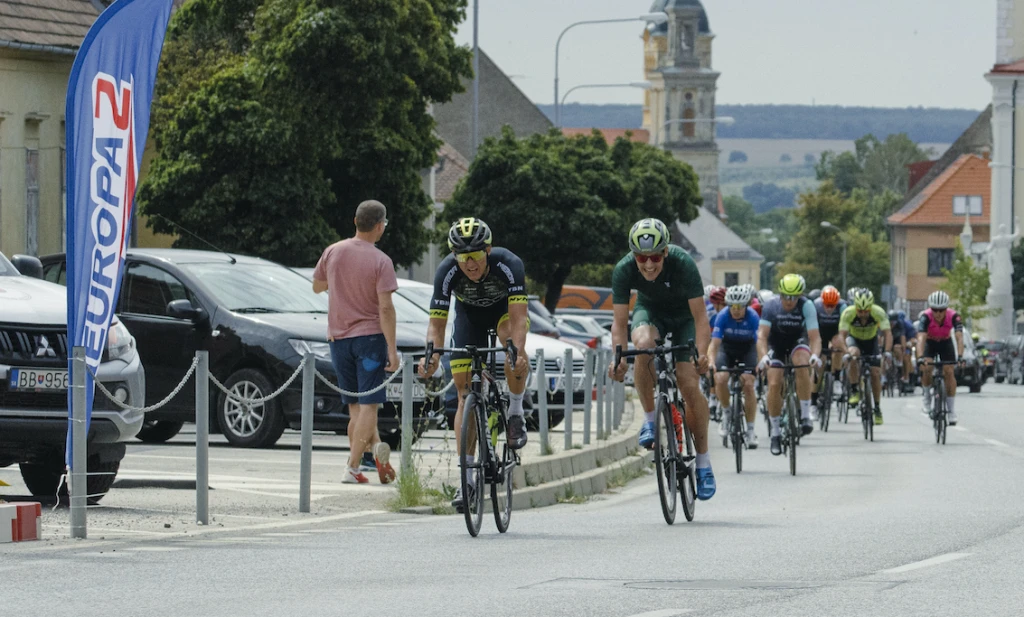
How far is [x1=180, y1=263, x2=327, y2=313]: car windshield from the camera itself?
19.0 m

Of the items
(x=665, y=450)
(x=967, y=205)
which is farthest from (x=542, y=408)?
(x=967, y=205)

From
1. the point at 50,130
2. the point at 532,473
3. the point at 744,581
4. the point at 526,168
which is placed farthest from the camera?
the point at 526,168

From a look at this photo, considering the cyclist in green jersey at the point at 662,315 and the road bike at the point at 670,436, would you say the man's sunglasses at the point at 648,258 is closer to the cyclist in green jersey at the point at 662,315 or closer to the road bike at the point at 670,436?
the cyclist in green jersey at the point at 662,315

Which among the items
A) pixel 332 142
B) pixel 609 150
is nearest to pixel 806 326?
pixel 332 142

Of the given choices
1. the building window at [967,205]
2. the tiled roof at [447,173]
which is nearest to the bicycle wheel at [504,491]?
the tiled roof at [447,173]

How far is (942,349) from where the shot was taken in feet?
84.7

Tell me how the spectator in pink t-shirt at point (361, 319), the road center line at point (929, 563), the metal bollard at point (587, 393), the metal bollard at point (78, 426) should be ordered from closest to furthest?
the road center line at point (929, 563) < the metal bollard at point (78, 426) < the spectator in pink t-shirt at point (361, 319) < the metal bollard at point (587, 393)

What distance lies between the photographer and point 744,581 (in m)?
9.75

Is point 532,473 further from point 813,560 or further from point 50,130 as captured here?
point 50,130

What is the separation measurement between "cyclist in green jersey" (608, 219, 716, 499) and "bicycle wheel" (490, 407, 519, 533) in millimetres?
795

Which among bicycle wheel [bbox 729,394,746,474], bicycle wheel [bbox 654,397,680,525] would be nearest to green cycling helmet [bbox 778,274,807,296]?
bicycle wheel [bbox 729,394,746,474]

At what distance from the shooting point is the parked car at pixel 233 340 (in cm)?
1834

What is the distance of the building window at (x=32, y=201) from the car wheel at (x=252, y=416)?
15.6 meters

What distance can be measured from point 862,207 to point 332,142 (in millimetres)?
128676
